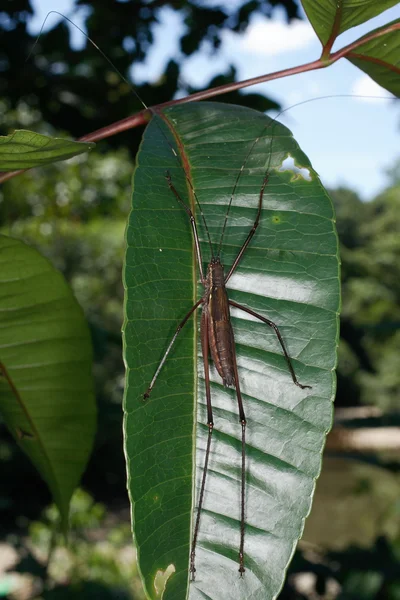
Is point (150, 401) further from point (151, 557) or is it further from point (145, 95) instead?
point (145, 95)

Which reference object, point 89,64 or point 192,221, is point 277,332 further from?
point 89,64

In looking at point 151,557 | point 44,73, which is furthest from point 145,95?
point 151,557

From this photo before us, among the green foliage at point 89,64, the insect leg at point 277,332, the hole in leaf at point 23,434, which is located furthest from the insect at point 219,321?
the green foliage at point 89,64

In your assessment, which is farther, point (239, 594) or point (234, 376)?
point (234, 376)

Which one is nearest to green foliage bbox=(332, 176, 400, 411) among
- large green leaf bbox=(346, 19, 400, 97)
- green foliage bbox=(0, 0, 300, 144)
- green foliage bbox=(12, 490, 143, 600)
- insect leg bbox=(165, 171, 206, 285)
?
green foliage bbox=(12, 490, 143, 600)

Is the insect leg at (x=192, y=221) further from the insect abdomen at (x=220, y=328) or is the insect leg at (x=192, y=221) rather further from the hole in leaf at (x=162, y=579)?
the hole in leaf at (x=162, y=579)
